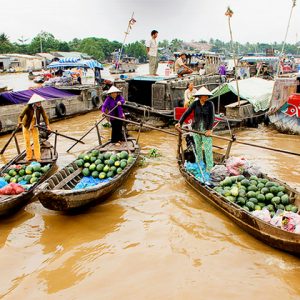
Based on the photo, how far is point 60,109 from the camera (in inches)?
544

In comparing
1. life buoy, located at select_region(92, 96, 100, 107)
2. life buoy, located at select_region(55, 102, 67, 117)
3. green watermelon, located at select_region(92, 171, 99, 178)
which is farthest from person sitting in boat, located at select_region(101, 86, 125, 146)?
life buoy, located at select_region(92, 96, 100, 107)

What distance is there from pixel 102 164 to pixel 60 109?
8.31 meters

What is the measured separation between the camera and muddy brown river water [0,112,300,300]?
12.0 ft

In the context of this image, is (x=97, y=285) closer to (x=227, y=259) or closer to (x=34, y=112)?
(x=227, y=259)

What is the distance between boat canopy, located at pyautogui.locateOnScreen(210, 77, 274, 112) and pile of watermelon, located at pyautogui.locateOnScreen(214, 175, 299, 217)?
259 inches

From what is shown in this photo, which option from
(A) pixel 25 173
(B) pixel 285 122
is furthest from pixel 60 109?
(B) pixel 285 122

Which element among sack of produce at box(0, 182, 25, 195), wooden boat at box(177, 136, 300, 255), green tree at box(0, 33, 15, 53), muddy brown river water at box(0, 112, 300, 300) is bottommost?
muddy brown river water at box(0, 112, 300, 300)

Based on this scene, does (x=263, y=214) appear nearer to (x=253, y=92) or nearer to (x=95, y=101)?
(x=253, y=92)

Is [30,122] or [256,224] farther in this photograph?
[30,122]

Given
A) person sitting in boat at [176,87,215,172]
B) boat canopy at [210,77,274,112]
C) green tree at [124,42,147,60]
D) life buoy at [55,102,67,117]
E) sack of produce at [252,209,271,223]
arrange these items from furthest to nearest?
green tree at [124,42,147,60]
life buoy at [55,102,67,117]
boat canopy at [210,77,274,112]
person sitting in boat at [176,87,215,172]
sack of produce at [252,209,271,223]

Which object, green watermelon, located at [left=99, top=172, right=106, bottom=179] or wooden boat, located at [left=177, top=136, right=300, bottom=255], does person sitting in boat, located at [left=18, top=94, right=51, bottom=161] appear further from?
wooden boat, located at [left=177, top=136, right=300, bottom=255]

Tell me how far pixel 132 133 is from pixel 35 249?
23.9 feet

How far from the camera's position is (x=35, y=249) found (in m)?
4.48

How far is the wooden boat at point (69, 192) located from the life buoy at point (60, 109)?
7980 mm
